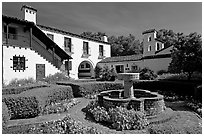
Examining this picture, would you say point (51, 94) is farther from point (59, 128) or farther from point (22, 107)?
point (59, 128)

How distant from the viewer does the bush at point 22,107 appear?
6.01 m

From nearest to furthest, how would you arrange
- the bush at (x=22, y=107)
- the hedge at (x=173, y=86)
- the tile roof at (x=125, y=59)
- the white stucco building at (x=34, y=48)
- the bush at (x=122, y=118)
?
the bush at (x=122, y=118) → the bush at (x=22, y=107) → the hedge at (x=173, y=86) → the white stucco building at (x=34, y=48) → the tile roof at (x=125, y=59)

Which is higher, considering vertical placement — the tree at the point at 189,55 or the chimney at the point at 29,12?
the chimney at the point at 29,12

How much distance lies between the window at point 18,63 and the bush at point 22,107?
896cm

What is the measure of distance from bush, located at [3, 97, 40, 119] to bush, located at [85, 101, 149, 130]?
2.67m

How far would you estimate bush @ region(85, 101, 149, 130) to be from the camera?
18.7 ft

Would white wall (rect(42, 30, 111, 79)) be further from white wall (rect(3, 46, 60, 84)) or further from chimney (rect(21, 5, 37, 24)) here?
white wall (rect(3, 46, 60, 84))

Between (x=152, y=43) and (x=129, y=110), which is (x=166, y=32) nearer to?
(x=152, y=43)

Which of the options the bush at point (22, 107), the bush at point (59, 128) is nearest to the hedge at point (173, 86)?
the bush at point (59, 128)

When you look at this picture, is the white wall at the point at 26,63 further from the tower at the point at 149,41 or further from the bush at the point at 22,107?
the tower at the point at 149,41

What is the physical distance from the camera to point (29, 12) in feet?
58.7

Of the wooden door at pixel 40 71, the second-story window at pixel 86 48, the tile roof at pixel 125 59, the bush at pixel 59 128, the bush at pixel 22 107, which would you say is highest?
the second-story window at pixel 86 48

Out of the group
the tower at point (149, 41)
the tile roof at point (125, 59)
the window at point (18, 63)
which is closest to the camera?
the window at point (18, 63)

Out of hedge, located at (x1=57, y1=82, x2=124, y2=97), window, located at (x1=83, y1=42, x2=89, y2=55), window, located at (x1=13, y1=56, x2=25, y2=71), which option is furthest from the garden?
window, located at (x1=83, y1=42, x2=89, y2=55)
